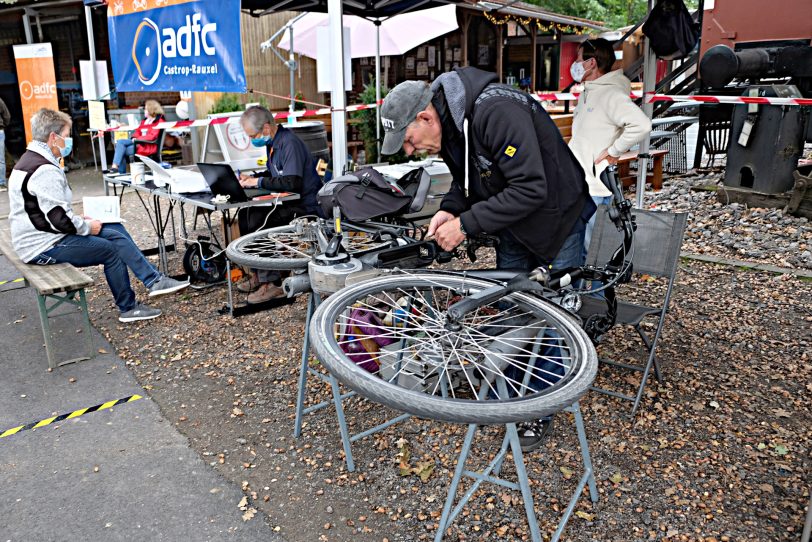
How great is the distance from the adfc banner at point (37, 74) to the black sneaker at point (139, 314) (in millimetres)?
8150

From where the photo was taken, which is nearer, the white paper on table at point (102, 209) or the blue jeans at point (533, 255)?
the blue jeans at point (533, 255)

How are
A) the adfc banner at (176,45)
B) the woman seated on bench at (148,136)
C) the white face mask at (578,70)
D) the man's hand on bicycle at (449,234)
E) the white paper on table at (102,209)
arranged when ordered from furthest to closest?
the woman seated on bench at (148,136)
the adfc banner at (176,45)
the white paper on table at (102,209)
the white face mask at (578,70)
the man's hand on bicycle at (449,234)

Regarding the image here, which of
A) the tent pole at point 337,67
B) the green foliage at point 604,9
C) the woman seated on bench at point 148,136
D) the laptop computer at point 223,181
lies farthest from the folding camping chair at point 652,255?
the green foliage at point 604,9

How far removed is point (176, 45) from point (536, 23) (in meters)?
13.2

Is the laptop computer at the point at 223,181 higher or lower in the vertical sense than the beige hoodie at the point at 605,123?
lower

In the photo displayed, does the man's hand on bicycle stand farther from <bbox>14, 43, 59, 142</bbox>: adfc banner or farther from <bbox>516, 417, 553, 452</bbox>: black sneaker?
<bbox>14, 43, 59, 142</bbox>: adfc banner

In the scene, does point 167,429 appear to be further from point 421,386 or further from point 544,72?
point 544,72

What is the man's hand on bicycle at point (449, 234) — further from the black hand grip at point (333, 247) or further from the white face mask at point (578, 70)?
the white face mask at point (578, 70)

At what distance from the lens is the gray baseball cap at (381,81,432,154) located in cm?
264

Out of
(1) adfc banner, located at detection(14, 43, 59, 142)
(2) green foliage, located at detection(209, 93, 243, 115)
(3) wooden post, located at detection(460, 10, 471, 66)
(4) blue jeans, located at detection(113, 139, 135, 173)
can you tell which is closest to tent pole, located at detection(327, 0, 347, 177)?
(4) blue jeans, located at detection(113, 139, 135, 173)

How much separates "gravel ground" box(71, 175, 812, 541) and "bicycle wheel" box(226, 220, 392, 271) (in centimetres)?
99

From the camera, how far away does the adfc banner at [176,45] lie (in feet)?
18.0

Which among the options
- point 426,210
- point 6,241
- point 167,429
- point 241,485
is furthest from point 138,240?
point 241,485

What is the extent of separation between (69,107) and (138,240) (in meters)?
8.18
